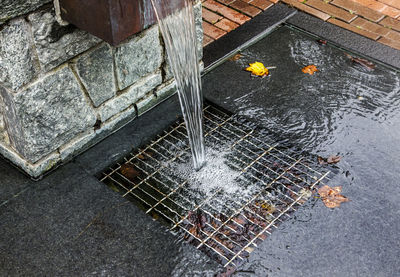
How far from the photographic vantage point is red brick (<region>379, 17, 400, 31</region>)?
443 centimetres

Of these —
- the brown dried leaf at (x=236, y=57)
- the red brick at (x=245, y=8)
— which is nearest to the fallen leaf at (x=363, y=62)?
the brown dried leaf at (x=236, y=57)

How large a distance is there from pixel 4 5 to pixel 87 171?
1127 millimetres

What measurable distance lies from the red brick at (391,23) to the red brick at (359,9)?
0.18 feet

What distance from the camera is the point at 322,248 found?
270cm

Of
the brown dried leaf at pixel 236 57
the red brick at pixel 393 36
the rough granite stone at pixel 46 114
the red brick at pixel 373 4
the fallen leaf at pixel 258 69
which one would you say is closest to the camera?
the rough granite stone at pixel 46 114

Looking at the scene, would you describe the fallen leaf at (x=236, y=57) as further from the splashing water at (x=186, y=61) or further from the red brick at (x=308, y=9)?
the red brick at (x=308, y=9)

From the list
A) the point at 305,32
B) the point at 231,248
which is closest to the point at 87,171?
the point at 231,248

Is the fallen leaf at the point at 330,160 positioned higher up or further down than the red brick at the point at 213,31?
further down

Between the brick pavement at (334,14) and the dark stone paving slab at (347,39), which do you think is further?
the brick pavement at (334,14)

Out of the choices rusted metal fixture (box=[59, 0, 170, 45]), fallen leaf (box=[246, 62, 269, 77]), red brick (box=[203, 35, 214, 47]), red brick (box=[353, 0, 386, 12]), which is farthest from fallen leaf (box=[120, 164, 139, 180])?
red brick (box=[353, 0, 386, 12])

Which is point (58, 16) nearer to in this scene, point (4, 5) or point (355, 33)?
point (4, 5)

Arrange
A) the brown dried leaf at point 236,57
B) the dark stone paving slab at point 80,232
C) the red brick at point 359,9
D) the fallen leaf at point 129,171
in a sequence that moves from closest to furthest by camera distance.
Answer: the dark stone paving slab at point 80,232
the fallen leaf at point 129,171
the brown dried leaf at point 236,57
the red brick at point 359,9

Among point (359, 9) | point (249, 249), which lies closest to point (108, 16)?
point (249, 249)

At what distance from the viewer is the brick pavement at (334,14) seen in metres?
4.34
